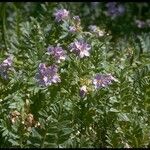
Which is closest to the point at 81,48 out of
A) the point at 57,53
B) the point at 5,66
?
the point at 57,53

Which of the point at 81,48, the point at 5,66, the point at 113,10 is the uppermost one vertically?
the point at 113,10

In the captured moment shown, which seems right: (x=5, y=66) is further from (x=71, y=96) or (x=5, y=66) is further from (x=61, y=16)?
(x=61, y=16)

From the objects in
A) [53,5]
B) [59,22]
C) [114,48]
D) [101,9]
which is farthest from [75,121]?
[101,9]

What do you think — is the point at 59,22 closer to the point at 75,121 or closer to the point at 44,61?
the point at 44,61

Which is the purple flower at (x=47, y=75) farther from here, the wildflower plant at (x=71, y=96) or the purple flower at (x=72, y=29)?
the purple flower at (x=72, y=29)

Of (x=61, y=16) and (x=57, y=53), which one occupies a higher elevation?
(x=61, y=16)

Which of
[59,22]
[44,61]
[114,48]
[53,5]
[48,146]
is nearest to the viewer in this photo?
[48,146]

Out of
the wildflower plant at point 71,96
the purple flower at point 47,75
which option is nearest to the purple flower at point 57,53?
the wildflower plant at point 71,96

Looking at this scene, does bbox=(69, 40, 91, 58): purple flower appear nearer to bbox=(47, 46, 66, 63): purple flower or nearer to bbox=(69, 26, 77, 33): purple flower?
bbox=(47, 46, 66, 63): purple flower
